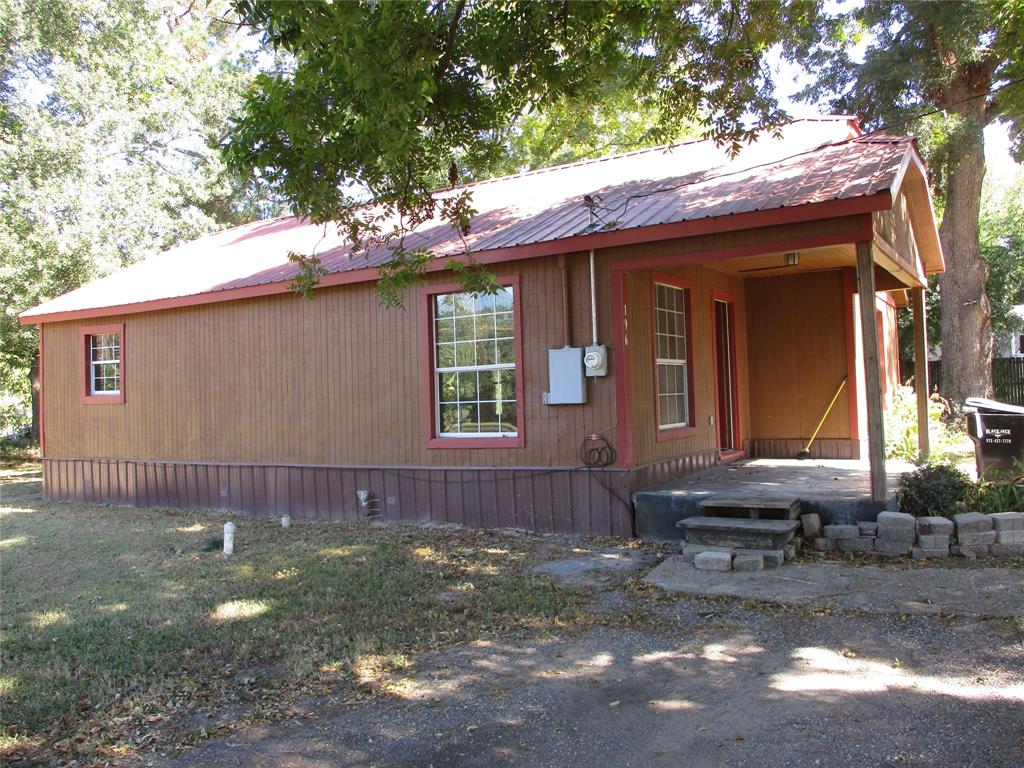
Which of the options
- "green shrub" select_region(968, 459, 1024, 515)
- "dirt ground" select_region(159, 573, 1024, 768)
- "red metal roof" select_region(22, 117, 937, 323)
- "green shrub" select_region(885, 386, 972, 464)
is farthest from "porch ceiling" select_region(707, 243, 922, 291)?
"dirt ground" select_region(159, 573, 1024, 768)

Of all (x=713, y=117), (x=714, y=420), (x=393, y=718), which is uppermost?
(x=713, y=117)

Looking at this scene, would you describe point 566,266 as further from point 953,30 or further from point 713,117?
point 953,30

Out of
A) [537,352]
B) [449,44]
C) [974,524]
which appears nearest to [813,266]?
[537,352]

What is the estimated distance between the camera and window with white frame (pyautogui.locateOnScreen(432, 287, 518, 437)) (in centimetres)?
866

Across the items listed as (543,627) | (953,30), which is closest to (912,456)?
(543,627)

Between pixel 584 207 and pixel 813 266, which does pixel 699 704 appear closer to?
pixel 584 207

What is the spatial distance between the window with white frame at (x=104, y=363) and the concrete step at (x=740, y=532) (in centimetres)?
948

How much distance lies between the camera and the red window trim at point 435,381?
8422 millimetres

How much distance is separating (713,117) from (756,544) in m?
3.74

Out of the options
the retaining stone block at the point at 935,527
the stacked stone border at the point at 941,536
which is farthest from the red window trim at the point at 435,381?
the retaining stone block at the point at 935,527

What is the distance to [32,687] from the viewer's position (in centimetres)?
421

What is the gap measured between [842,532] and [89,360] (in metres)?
11.5

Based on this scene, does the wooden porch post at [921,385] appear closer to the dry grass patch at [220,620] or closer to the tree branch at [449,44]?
the dry grass patch at [220,620]

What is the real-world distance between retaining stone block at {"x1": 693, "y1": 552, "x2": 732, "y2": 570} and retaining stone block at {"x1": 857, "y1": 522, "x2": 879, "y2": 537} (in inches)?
47.0
